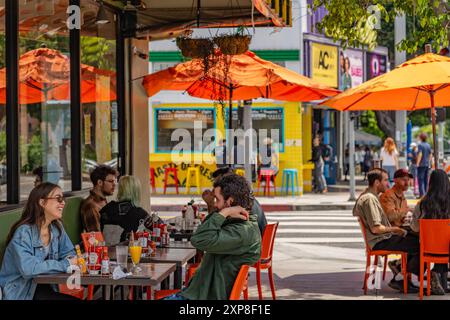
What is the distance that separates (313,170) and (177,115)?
5739 millimetres

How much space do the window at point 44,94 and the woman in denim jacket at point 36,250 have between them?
2.36 metres

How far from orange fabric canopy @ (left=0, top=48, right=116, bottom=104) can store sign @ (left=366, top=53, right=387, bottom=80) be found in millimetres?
20347

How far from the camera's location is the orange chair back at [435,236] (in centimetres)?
952

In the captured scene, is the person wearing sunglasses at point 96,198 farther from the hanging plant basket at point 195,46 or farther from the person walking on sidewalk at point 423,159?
the person walking on sidewalk at point 423,159

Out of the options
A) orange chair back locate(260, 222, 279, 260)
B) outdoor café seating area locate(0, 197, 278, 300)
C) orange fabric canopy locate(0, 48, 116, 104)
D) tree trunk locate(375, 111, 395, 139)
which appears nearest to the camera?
outdoor café seating area locate(0, 197, 278, 300)

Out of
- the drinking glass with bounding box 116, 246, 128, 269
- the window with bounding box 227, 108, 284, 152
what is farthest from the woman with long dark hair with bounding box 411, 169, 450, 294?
the window with bounding box 227, 108, 284, 152

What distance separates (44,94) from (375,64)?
23.1 m

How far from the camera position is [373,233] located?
402 inches

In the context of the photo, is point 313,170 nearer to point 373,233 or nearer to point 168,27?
point 168,27

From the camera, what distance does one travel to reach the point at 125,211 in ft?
29.8

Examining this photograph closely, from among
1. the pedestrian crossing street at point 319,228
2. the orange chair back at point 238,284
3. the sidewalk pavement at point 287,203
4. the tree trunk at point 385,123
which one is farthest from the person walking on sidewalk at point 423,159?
the orange chair back at point 238,284

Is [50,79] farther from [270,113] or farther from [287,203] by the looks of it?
[270,113]

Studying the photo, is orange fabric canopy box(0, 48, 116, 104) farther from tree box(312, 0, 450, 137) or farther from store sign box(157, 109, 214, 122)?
store sign box(157, 109, 214, 122)

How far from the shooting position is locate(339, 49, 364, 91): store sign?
2969 cm
